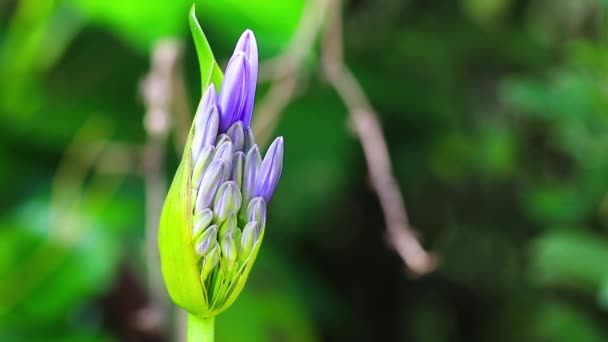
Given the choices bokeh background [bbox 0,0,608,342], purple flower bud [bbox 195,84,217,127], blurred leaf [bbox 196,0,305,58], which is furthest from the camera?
bokeh background [bbox 0,0,608,342]

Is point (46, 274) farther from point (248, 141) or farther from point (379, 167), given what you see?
point (248, 141)

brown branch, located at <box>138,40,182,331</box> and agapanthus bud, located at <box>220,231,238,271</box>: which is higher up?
brown branch, located at <box>138,40,182,331</box>

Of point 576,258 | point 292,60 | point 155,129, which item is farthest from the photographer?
point 576,258

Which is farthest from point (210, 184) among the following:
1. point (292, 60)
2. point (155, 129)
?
point (292, 60)

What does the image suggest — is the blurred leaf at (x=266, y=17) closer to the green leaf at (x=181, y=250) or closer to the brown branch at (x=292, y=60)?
the brown branch at (x=292, y=60)

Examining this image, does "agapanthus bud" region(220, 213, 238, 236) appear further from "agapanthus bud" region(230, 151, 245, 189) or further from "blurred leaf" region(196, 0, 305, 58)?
"blurred leaf" region(196, 0, 305, 58)

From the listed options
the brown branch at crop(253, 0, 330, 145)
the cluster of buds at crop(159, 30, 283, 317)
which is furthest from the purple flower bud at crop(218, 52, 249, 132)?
the brown branch at crop(253, 0, 330, 145)

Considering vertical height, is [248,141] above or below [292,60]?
below
